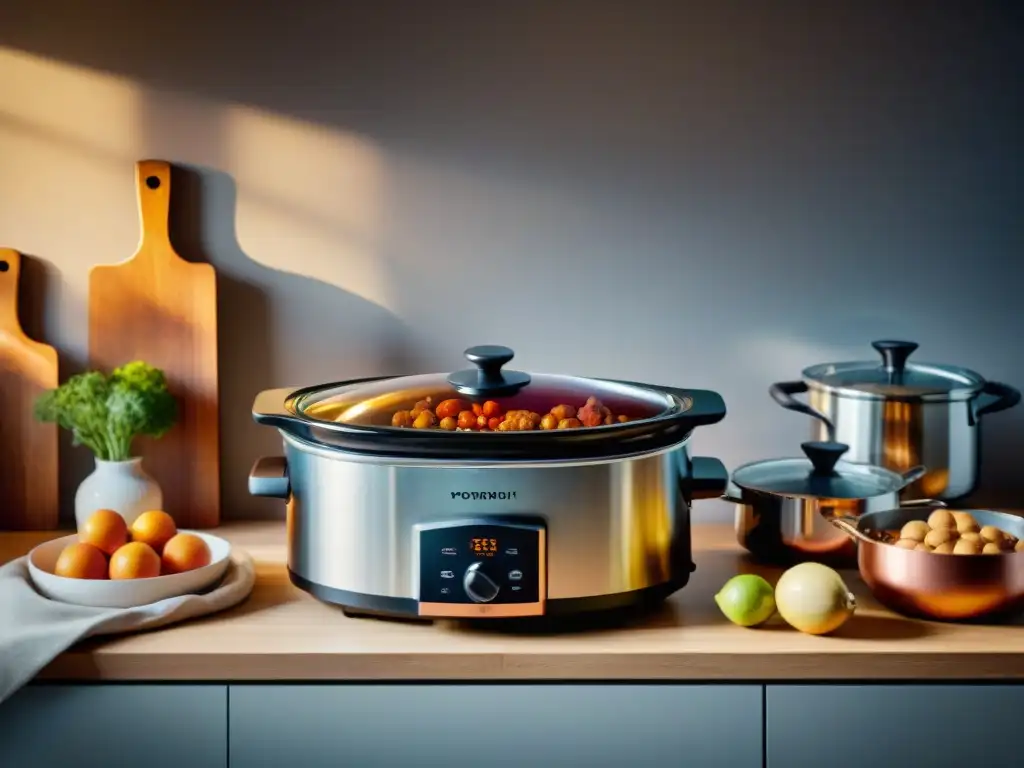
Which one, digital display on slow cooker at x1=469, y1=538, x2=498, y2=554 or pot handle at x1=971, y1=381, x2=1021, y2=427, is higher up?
pot handle at x1=971, y1=381, x2=1021, y2=427

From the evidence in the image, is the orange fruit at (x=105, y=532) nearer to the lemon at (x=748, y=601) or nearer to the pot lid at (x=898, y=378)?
the lemon at (x=748, y=601)

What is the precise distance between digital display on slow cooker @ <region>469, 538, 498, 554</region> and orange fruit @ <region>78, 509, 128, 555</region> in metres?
0.50

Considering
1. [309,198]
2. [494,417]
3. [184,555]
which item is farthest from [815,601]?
[309,198]

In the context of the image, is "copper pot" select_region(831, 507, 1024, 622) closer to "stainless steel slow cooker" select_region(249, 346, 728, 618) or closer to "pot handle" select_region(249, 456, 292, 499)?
"stainless steel slow cooker" select_region(249, 346, 728, 618)

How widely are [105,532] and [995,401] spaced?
4.24ft

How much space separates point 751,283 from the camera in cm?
207

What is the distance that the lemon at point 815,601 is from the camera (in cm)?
153

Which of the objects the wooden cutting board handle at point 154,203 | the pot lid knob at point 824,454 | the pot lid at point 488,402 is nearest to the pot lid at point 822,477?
the pot lid knob at point 824,454

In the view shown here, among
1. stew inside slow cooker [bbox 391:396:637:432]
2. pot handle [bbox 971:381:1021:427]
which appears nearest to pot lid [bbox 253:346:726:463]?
stew inside slow cooker [bbox 391:396:637:432]

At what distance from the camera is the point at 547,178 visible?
6.70 feet

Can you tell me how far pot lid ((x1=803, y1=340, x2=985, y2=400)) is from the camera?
1.87 m

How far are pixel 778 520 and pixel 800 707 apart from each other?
332 millimetres

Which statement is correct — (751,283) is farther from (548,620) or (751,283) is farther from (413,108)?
(548,620)

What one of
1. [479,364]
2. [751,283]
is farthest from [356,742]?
[751,283]
